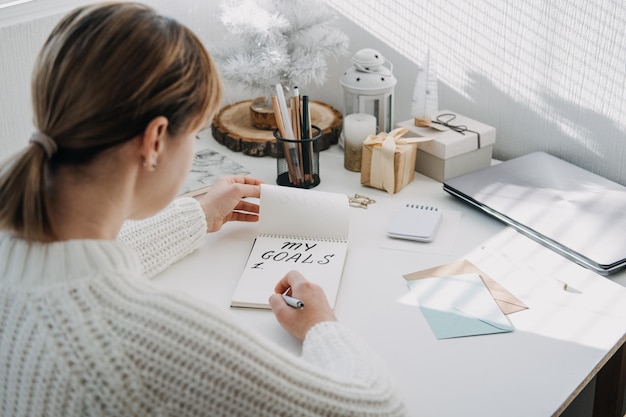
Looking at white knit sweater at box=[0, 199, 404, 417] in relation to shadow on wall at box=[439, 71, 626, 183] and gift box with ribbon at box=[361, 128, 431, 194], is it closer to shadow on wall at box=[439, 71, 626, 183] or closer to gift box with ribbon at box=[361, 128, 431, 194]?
gift box with ribbon at box=[361, 128, 431, 194]

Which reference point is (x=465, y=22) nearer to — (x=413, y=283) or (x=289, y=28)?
(x=289, y=28)

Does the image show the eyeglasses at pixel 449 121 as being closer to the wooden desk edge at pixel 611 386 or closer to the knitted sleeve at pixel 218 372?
the wooden desk edge at pixel 611 386

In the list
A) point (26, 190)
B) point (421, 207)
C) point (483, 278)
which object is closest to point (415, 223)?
point (421, 207)

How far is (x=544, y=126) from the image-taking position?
61.9 inches

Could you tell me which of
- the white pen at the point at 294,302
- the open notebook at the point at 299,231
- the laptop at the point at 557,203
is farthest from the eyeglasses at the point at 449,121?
the white pen at the point at 294,302

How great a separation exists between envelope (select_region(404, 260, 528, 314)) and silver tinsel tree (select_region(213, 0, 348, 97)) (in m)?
0.56

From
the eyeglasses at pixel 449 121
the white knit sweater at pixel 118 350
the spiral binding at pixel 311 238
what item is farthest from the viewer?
the eyeglasses at pixel 449 121

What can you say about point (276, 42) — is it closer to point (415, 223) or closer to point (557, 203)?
point (415, 223)

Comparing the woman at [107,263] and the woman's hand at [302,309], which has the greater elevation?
the woman at [107,263]

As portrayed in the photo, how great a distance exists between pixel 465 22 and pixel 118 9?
1.02m

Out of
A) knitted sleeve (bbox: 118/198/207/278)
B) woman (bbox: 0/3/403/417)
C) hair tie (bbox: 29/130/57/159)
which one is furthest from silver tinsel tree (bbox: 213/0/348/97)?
hair tie (bbox: 29/130/57/159)

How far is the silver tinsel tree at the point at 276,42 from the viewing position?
156 centimetres

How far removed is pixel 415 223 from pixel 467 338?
33 centimetres

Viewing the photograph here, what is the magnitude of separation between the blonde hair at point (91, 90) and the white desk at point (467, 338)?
12.2 inches
